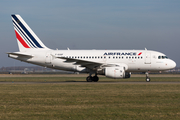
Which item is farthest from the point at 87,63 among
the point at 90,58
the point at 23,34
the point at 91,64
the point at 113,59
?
the point at 23,34

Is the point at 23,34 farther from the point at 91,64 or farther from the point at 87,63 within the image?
the point at 91,64

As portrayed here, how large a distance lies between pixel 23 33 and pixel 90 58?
1057cm

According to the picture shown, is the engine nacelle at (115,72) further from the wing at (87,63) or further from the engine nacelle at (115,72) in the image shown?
the wing at (87,63)

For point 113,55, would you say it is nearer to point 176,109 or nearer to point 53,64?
point 53,64

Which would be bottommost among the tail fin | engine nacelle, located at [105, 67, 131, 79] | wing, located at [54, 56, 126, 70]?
engine nacelle, located at [105, 67, 131, 79]

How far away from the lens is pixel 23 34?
4053cm

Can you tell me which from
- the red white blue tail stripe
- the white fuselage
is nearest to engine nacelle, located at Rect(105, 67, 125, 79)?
the white fuselage

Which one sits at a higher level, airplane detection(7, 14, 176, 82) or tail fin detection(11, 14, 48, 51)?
tail fin detection(11, 14, 48, 51)

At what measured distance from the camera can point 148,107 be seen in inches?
550

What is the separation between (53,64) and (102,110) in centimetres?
2735

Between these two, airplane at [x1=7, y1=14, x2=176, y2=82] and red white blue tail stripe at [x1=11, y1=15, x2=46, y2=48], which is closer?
airplane at [x1=7, y1=14, x2=176, y2=82]

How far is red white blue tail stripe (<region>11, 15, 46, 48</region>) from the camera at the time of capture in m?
40.5

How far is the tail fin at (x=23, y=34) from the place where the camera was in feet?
133

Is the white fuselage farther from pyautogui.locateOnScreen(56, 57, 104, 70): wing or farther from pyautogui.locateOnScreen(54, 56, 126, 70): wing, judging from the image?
pyautogui.locateOnScreen(56, 57, 104, 70): wing
